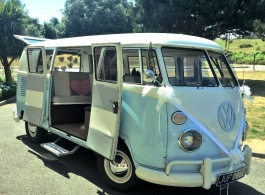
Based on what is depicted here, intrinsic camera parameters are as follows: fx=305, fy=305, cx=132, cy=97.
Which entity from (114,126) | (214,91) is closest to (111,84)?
(114,126)

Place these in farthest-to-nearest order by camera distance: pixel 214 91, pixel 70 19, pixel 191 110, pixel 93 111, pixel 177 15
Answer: pixel 70 19
pixel 177 15
pixel 93 111
pixel 214 91
pixel 191 110

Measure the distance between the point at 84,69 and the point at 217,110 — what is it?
3.76 metres

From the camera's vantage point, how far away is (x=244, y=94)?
15.8ft

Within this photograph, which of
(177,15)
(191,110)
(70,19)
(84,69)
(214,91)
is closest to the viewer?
(191,110)

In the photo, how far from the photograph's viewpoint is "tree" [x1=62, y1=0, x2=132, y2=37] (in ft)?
168

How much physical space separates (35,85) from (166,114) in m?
3.49

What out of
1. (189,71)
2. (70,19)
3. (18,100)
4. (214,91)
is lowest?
(18,100)

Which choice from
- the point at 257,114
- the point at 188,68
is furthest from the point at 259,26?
the point at 188,68

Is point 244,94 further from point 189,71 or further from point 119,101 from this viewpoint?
point 119,101

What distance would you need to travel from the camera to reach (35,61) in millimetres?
6414

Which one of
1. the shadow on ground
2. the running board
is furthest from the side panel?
the running board

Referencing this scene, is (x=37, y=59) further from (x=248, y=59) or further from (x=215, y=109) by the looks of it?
(x=248, y=59)

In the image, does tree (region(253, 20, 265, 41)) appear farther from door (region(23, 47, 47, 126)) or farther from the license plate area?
the license plate area

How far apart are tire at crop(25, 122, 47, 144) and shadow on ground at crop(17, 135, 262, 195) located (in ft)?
0.41
